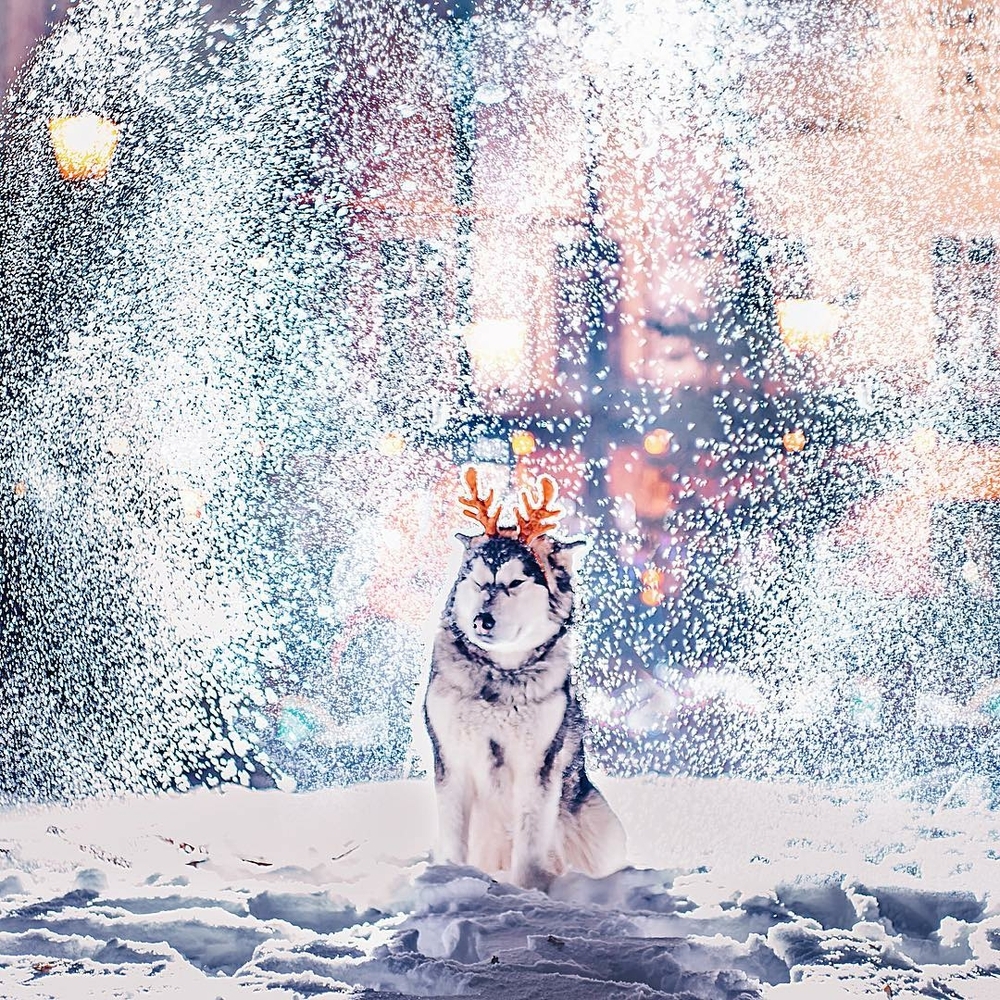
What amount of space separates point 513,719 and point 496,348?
1.34m

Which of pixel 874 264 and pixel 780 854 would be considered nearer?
pixel 780 854

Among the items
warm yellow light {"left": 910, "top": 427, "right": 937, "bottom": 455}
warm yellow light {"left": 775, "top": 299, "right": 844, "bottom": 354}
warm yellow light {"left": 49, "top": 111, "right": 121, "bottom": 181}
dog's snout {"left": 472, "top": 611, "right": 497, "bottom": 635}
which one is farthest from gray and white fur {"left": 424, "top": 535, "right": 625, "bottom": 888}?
warm yellow light {"left": 49, "top": 111, "right": 121, "bottom": 181}

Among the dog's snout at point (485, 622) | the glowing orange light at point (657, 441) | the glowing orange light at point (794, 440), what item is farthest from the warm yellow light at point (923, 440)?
the dog's snout at point (485, 622)

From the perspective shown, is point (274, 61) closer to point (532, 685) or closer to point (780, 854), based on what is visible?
point (532, 685)

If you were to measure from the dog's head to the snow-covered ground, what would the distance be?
1.56ft

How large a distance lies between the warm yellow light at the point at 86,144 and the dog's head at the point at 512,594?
1.75m

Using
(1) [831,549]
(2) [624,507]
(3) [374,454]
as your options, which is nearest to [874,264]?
(1) [831,549]

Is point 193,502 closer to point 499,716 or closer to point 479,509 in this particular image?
point 479,509

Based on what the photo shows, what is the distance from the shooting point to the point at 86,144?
9.16 feet

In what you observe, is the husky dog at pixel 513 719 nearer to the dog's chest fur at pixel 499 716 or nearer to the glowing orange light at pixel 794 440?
the dog's chest fur at pixel 499 716

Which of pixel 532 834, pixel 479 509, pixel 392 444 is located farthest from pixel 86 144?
pixel 532 834

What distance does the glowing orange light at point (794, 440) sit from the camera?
2.86 m

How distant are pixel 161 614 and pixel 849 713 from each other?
2069 mm

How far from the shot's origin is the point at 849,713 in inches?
109
